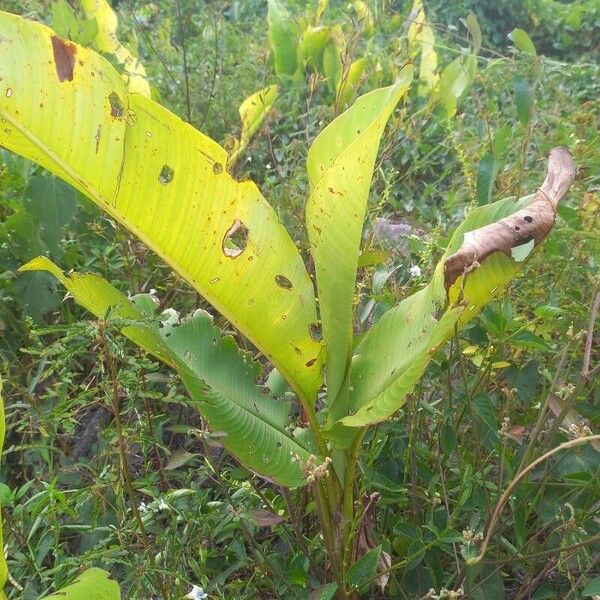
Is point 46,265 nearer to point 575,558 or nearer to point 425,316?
point 425,316

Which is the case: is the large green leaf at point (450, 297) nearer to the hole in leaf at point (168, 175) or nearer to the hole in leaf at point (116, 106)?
the hole in leaf at point (168, 175)

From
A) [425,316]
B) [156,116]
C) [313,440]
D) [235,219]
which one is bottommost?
[313,440]

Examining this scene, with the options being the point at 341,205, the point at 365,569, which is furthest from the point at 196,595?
the point at 341,205

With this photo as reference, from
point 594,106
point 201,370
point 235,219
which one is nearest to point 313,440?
point 201,370

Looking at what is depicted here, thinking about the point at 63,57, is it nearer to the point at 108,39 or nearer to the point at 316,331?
the point at 316,331

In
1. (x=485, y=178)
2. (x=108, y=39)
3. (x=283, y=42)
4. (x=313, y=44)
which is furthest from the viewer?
(x=283, y=42)

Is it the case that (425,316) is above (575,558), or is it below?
above
